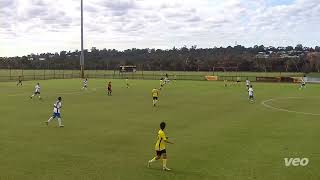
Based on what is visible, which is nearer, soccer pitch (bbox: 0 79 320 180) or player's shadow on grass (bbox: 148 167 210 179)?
player's shadow on grass (bbox: 148 167 210 179)

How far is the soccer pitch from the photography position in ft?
54.8

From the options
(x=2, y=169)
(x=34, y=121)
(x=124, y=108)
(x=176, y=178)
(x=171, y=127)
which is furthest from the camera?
(x=124, y=108)

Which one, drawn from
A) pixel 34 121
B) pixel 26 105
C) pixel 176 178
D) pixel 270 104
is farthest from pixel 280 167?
pixel 26 105

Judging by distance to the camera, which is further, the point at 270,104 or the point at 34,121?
the point at 270,104

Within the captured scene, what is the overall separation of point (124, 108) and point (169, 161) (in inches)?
805

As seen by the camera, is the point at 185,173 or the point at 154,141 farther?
the point at 154,141

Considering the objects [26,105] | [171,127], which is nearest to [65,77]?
[26,105]

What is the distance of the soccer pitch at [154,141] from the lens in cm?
1670

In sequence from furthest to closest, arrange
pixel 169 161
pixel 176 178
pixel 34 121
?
pixel 34 121, pixel 169 161, pixel 176 178

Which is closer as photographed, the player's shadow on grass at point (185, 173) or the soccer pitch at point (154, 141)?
the player's shadow on grass at point (185, 173)

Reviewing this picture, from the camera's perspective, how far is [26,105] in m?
41.2

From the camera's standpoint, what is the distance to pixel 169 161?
60.3 feet

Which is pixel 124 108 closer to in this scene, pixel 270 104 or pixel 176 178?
pixel 270 104

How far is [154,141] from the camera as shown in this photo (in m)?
22.7
